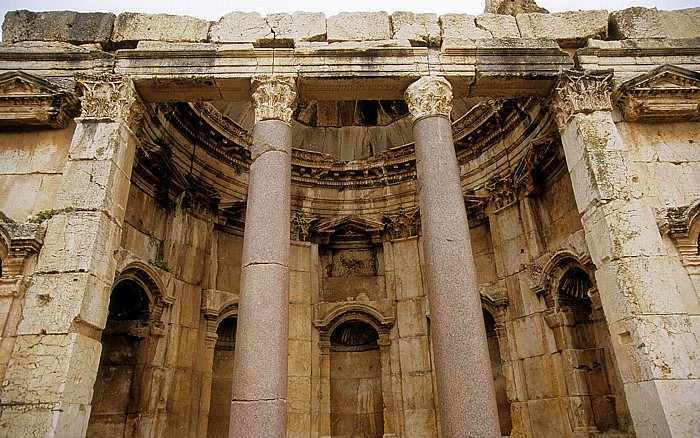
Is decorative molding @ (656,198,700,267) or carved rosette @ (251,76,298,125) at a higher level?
carved rosette @ (251,76,298,125)

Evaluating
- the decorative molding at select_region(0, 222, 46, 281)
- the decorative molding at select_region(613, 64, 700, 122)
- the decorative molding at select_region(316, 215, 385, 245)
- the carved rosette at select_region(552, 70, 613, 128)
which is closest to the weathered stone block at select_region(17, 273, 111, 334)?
the decorative molding at select_region(0, 222, 46, 281)

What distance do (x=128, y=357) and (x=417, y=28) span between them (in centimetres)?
889

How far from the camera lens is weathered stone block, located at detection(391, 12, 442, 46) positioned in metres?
8.82

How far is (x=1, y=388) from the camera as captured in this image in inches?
246

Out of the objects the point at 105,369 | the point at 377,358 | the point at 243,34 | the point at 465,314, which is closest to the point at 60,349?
the point at 105,369

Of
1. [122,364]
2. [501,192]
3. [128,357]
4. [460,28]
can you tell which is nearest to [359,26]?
[460,28]

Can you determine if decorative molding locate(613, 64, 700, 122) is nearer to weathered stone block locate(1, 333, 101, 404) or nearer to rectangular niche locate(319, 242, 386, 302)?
rectangular niche locate(319, 242, 386, 302)

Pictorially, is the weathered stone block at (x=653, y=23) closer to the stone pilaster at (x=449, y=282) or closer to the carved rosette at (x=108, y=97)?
the stone pilaster at (x=449, y=282)

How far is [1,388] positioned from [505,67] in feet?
31.2

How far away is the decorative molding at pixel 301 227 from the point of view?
43.1 feet

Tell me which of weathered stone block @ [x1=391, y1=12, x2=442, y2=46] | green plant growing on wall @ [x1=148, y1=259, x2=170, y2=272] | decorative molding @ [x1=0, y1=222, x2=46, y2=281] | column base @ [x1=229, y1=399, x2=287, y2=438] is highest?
weathered stone block @ [x1=391, y1=12, x2=442, y2=46]

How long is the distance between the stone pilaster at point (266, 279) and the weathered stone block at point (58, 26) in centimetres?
347

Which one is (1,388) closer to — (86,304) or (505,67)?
(86,304)

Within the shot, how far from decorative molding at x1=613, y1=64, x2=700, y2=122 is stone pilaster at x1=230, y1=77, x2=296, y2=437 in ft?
20.1
